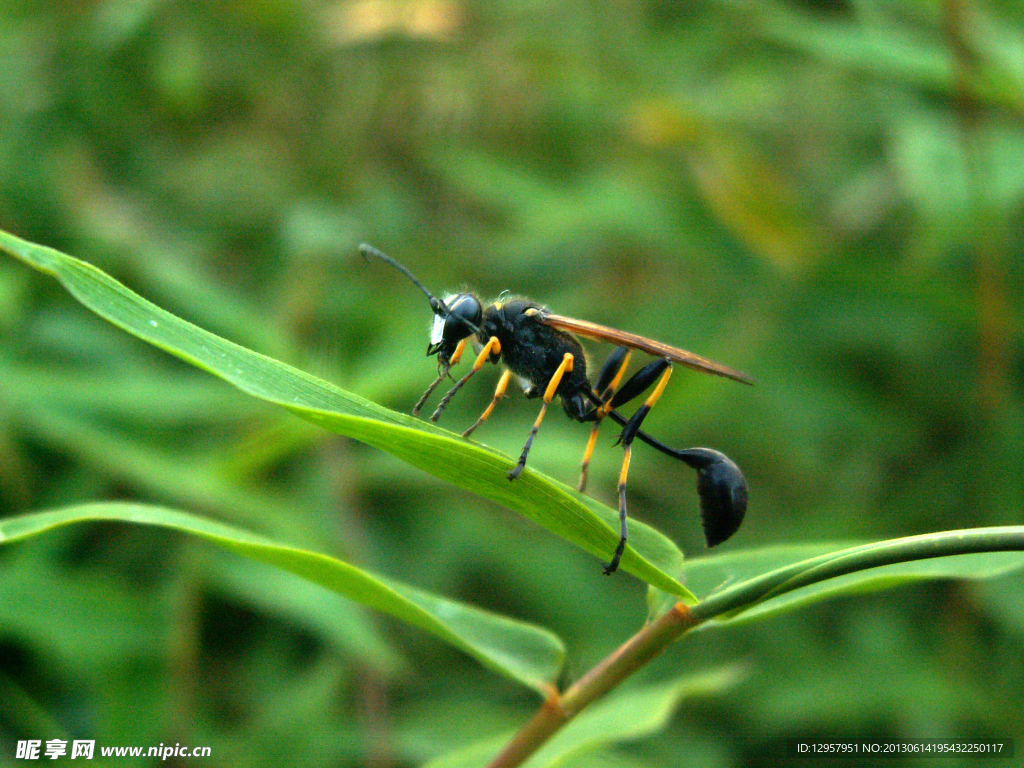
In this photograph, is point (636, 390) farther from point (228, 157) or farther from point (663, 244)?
point (228, 157)

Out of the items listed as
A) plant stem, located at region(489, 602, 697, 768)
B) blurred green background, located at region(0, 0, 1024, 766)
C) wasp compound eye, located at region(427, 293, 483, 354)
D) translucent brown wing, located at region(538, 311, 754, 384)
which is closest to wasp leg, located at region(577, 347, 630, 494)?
translucent brown wing, located at region(538, 311, 754, 384)

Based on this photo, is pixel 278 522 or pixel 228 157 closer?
pixel 278 522

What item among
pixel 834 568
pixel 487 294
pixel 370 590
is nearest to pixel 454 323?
pixel 370 590

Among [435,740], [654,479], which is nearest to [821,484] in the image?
[654,479]

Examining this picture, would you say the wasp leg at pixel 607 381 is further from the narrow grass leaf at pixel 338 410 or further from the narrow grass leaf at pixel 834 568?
the narrow grass leaf at pixel 338 410

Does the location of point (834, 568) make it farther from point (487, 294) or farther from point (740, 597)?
point (487, 294)

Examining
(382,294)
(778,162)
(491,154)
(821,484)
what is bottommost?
(821,484)
